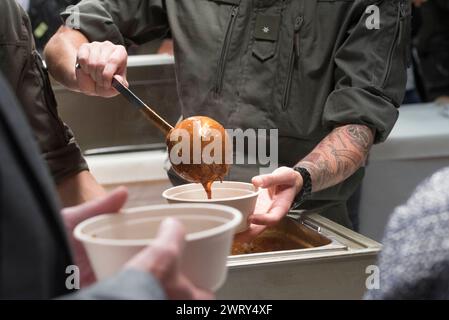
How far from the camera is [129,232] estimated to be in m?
0.65

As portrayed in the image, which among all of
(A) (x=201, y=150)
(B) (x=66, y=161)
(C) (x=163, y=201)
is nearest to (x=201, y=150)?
(A) (x=201, y=150)

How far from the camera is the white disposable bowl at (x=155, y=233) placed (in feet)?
1.93

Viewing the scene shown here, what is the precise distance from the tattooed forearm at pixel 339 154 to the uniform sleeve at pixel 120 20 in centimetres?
56

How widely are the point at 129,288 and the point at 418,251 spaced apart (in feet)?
1.14

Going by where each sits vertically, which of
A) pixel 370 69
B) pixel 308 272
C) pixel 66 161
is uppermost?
pixel 370 69

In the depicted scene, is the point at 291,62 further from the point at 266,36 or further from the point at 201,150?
the point at 201,150

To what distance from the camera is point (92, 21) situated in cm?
166

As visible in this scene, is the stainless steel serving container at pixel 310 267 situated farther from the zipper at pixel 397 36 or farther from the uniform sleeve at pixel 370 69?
the zipper at pixel 397 36

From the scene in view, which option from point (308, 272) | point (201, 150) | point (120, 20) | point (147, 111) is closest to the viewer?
point (308, 272)

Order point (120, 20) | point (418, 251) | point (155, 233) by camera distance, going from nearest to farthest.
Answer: point (155, 233) < point (418, 251) < point (120, 20)

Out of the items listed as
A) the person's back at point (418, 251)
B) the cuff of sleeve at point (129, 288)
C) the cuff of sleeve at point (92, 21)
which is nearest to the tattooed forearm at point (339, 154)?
the cuff of sleeve at point (92, 21)
